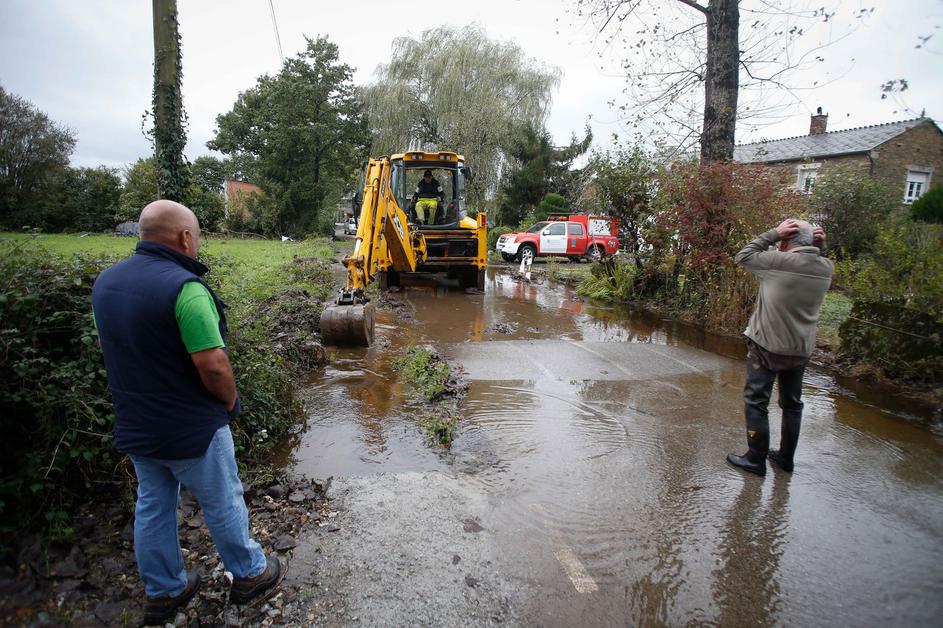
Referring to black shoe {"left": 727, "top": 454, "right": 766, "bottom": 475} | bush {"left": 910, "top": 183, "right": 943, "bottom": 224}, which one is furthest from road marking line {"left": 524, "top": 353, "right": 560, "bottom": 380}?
bush {"left": 910, "top": 183, "right": 943, "bottom": 224}

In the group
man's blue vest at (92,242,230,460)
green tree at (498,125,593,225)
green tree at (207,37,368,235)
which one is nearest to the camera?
man's blue vest at (92,242,230,460)

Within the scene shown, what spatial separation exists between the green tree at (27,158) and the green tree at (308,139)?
9700mm

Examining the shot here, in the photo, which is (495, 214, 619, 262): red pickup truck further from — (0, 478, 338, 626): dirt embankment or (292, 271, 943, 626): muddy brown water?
(0, 478, 338, 626): dirt embankment

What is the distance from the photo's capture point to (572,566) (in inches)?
112

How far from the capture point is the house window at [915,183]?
24.8 metres

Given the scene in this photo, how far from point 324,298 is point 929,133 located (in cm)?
3036

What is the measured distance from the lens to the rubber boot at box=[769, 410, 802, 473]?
13.2 feet

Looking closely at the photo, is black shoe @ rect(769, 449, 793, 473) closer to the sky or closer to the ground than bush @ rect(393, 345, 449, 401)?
closer to the ground

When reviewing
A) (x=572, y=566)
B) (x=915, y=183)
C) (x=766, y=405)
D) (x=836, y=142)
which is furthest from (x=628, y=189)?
(x=915, y=183)

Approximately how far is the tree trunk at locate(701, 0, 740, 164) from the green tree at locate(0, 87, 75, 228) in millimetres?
29067

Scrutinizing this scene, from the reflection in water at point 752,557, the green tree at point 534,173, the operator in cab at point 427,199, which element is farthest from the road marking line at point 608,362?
the green tree at point 534,173

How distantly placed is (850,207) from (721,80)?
878cm

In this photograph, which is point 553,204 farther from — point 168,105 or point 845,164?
point 168,105

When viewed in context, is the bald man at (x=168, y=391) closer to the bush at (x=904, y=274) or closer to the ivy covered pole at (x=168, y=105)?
the ivy covered pole at (x=168, y=105)
